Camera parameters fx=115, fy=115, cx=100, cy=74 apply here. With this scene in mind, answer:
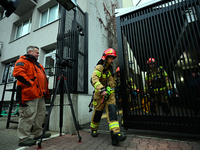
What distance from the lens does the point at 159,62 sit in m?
2.87

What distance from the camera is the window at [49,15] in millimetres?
7582

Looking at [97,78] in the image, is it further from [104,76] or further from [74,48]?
[74,48]

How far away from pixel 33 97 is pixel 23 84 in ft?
1.19

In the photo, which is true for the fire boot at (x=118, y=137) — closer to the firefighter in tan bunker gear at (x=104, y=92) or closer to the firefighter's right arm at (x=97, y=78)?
the firefighter in tan bunker gear at (x=104, y=92)

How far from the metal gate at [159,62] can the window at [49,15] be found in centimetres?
583

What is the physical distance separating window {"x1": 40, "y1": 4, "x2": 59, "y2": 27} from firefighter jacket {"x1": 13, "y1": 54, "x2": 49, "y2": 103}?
587 cm

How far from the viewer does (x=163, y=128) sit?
2.57m

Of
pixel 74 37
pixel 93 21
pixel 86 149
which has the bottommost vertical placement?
pixel 86 149

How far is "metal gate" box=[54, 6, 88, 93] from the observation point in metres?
4.00

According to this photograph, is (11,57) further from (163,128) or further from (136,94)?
(163,128)

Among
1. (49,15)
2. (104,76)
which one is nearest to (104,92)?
(104,76)

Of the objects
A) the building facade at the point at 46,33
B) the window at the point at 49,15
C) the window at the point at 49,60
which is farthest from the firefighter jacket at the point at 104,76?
the window at the point at 49,15

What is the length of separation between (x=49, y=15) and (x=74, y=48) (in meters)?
5.51

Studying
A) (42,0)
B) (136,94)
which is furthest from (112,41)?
(136,94)
